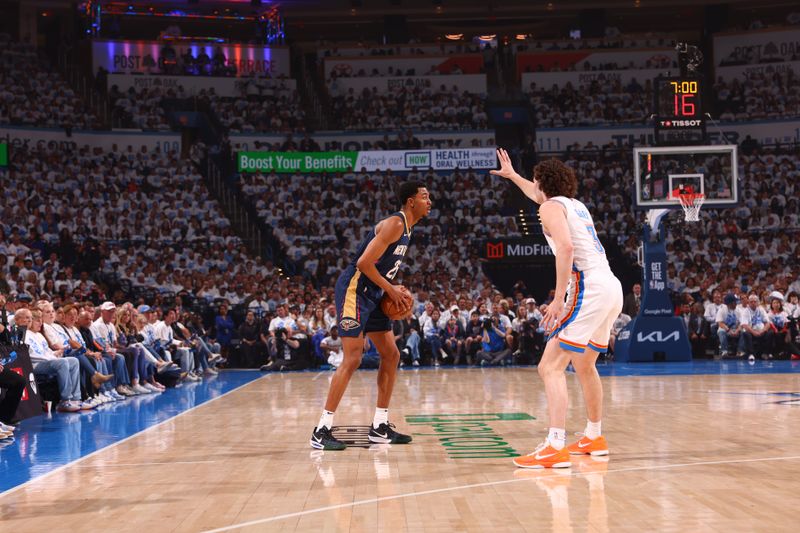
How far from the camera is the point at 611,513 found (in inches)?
187

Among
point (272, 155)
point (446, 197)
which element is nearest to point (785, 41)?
point (446, 197)

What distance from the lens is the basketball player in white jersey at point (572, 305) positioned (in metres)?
6.41

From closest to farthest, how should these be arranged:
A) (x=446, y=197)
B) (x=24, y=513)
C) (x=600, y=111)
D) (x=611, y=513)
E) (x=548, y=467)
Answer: (x=611, y=513) < (x=24, y=513) < (x=548, y=467) < (x=446, y=197) < (x=600, y=111)

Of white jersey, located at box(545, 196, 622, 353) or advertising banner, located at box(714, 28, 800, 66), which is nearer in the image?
white jersey, located at box(545, 196, 622, 353)

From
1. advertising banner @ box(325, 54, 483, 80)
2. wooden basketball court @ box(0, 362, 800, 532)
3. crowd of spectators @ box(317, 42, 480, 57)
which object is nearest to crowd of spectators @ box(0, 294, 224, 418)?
wooden basketball court @ box(0, 362, 800, 532)

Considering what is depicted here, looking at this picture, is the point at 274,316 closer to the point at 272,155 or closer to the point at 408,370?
the point at 408,370

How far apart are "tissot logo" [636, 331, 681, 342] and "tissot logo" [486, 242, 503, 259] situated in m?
6.13

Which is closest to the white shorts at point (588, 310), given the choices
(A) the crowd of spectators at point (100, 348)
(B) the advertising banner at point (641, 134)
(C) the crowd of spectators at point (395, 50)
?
(A) the crowd of spectators at point (100, 348)

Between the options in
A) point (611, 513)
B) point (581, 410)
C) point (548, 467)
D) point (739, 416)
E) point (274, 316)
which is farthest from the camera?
point (274, 316)

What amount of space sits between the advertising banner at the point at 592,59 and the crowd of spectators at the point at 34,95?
50.5ft

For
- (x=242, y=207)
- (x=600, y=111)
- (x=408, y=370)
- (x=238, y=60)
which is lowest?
(x=408, y=370)

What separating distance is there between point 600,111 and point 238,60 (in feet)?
43.0

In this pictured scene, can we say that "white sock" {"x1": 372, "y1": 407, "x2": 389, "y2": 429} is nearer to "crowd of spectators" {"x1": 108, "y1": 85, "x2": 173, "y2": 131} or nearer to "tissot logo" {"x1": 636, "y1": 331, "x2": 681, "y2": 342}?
"tissot logo" {"x1": 636, "y1": 331, "x2": 681, "y2": 342}

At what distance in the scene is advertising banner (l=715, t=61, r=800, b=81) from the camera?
32.2m
